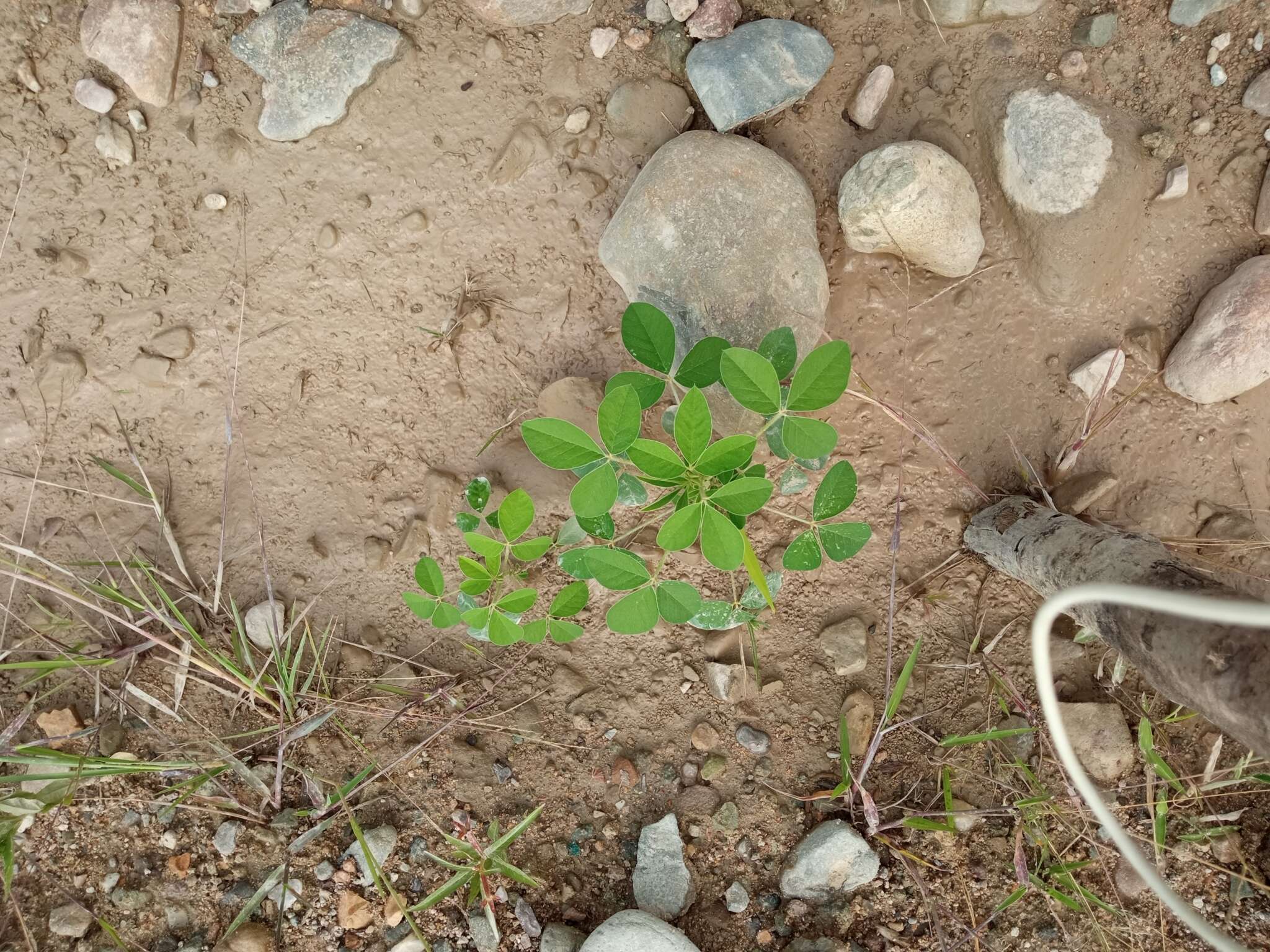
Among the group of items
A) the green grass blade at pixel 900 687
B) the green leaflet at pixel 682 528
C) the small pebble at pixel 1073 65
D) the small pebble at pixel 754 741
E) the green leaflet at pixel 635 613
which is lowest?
the small pebble at pixel 754 741

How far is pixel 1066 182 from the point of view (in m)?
2.31

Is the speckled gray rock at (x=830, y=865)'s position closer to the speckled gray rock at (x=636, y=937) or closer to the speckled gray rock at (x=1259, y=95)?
the speckled gray rock at (x=636, y=937)

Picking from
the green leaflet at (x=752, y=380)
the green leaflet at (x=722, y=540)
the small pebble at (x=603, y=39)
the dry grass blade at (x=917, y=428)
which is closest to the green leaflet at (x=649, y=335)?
the green leaflet at (x=752, y=380)

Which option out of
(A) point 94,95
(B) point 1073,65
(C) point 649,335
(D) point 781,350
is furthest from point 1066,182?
(A) point 94,95

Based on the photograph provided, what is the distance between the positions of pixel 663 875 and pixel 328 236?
2.13 m

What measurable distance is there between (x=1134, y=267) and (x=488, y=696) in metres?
2.28

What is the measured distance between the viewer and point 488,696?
2.44 m

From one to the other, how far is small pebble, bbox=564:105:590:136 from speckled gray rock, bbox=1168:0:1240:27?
170cm

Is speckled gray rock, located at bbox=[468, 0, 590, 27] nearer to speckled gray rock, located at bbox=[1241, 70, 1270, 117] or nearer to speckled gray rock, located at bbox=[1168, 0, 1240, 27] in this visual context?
speckled gray rock, located at bbox=[1168, 0, 1240, 27]

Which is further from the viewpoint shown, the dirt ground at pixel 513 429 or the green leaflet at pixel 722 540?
the dirt ground at pixel 513 429

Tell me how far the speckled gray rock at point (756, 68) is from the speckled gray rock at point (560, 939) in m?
Result: 2.33

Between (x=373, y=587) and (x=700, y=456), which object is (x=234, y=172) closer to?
(x=373, y=587)

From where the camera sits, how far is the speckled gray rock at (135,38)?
245 centimetres

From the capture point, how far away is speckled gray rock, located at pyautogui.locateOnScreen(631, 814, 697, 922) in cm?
233
